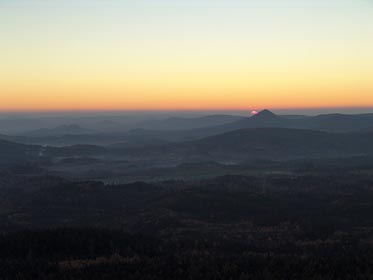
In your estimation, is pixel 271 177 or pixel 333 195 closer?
pixel 333 195

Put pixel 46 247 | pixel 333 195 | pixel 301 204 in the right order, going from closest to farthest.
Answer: pixel 46 247 < pixel 301 204 < pixel 333 195

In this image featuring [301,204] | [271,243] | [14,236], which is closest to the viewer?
[14,236]

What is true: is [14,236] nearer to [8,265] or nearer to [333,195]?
[8,265]

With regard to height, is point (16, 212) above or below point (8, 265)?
below

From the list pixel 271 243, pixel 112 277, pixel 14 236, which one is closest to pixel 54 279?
pixel 112 277

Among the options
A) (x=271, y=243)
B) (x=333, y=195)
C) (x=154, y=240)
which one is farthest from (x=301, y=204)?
(x=154, y=240)

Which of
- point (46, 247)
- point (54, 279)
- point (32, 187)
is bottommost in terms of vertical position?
point (32, 187)
